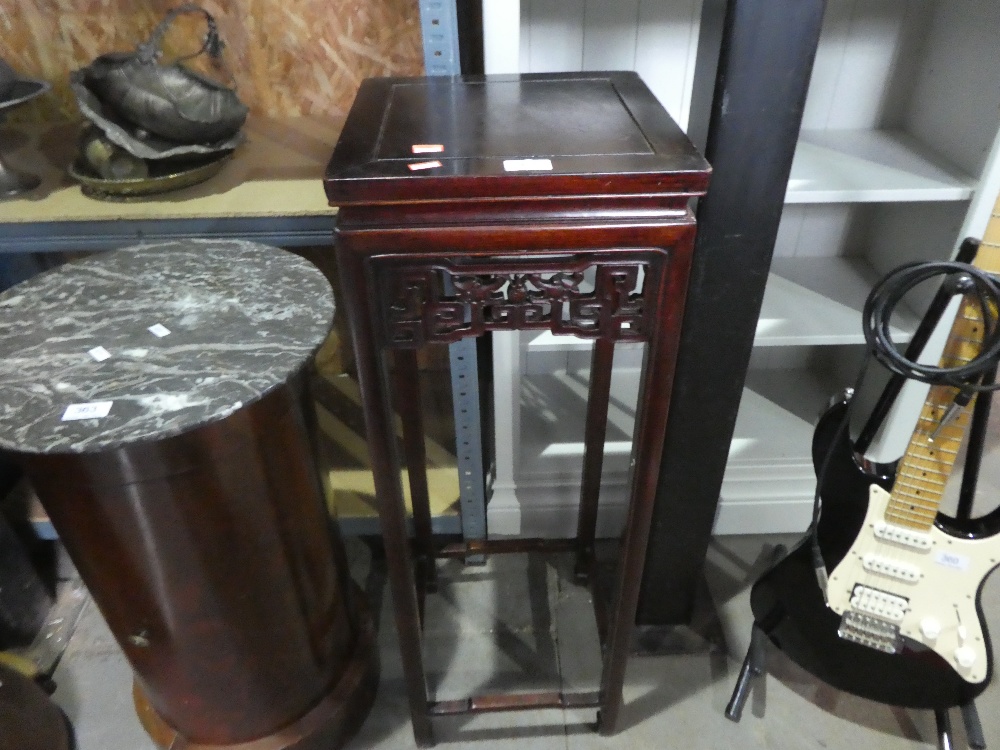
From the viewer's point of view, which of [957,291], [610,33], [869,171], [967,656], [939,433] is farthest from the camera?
[610,33]

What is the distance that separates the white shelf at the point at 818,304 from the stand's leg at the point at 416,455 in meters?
0.63

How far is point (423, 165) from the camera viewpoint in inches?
28.5

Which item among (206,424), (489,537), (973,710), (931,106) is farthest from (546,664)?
(931,106)

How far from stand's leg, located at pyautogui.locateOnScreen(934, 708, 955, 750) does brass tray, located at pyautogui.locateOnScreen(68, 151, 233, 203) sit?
5.09 feet

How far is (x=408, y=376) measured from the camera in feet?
4.01

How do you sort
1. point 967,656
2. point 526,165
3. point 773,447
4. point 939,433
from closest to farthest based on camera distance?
point 526,165 < point 939,433 < point 967,656 < point 773,447

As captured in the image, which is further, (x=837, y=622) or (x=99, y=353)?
(x=837, y=622)

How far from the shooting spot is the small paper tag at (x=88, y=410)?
0.79 m

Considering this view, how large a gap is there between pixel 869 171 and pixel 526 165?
0.81 m

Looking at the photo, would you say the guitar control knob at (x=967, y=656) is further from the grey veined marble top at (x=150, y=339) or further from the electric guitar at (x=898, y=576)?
the grey veined marble top at (x=150, y=339)

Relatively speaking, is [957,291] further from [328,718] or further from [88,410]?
[328,718]

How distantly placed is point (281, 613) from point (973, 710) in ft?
3.88

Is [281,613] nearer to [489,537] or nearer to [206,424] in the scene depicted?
[206,424]

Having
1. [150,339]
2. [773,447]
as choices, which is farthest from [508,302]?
[773,447]
